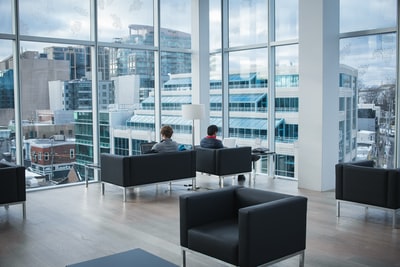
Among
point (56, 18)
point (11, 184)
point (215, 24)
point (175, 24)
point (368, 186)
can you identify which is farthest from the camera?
point (215, 24)

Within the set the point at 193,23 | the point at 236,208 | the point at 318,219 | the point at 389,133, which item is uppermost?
the point at 193,23

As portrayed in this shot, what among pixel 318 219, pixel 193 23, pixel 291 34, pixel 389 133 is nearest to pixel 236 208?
pixel 318 219

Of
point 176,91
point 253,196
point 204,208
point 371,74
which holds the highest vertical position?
point 371,74

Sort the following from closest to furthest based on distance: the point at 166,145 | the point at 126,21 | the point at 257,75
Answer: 1. the point at 166,145
2. the point at 126,21
3. the point at 257,75

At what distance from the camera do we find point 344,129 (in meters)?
9.07

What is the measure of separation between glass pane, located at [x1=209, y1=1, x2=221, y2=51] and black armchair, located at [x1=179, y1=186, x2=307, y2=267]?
716cm

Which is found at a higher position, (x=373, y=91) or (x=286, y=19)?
(x=286, y=19)

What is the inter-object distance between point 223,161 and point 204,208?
13.5 feet

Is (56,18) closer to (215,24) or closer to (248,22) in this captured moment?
(215,24)

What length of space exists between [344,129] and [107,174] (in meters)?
4.48

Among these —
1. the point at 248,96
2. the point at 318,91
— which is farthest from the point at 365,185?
the point at 248,96

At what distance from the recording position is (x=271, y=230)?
14.3 feet

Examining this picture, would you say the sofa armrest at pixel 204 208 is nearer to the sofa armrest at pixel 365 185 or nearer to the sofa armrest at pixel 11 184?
the sofa armrest at pixel 365 185

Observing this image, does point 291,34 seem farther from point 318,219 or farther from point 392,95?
point 318,219
